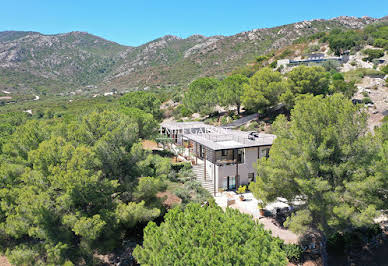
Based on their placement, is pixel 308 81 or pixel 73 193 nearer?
pixel 73 193

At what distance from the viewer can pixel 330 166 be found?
36.3ft

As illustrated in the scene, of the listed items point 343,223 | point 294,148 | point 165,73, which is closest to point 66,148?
point 294,148

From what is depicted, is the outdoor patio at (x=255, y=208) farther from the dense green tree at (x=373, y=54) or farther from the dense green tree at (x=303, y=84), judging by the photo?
the dense green tree at (x=373, y=54)

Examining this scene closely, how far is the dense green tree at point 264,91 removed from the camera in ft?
111

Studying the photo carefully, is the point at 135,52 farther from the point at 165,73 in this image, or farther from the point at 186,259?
the point at 186,259

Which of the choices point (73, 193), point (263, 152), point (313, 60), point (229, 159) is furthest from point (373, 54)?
point (73, 193)

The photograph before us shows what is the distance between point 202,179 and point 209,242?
14.0 metres

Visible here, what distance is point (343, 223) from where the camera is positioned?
10422mm

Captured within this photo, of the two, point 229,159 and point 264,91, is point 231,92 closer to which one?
point 264,91

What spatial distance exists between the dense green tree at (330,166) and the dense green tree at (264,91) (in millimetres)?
22670

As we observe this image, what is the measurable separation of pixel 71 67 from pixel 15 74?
28851 millimetres

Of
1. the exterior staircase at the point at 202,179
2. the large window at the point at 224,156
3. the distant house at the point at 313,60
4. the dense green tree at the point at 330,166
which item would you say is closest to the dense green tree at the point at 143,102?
the exterior staircase at the point at 202,179

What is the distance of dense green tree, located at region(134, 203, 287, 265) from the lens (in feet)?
22.3

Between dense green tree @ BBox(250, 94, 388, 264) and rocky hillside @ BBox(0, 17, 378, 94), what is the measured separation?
7539 cm
